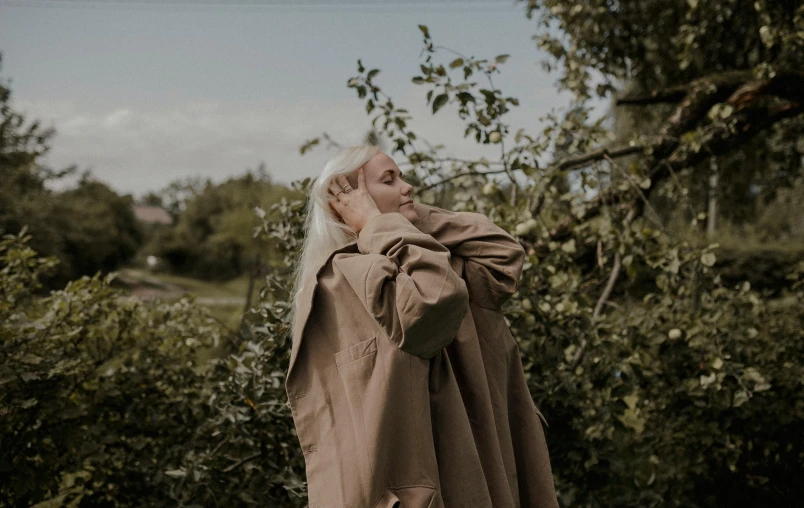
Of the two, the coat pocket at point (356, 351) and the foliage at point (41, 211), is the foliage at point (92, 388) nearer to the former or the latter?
the coat pocket at point (356, 351)

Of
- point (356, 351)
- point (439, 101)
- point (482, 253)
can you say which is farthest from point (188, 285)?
point (356, 351)

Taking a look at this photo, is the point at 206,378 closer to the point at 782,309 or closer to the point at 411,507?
the point at 411,507

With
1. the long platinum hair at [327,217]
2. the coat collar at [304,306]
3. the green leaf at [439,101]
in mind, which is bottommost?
the coat collar at [304,306]

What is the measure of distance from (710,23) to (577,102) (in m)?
1.53

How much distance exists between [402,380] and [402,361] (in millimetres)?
41

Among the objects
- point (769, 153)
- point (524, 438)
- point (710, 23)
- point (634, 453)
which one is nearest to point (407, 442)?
point (524, 438)

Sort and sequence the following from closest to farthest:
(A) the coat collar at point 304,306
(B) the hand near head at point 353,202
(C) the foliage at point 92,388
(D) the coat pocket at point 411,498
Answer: (D) the coat pocket at point 411,498, (A) the coat collar at point 304,306, (B) the hand near head at point 353,202, (C) the foliage at point 92,388

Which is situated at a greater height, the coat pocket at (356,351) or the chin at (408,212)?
the chin at (408,212)

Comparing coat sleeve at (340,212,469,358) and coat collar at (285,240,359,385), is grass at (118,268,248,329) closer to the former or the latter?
coat collar at (285,240,359,385)

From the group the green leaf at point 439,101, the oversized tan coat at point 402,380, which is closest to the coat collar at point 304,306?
the oversized tan coat at point 402,380

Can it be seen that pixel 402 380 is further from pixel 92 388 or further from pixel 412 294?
pixel 92 388

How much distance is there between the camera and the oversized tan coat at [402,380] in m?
1.46

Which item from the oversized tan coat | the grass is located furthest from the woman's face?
the grass

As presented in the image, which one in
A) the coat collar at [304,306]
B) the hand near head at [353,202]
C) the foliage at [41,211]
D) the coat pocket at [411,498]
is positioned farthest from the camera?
the foliage at [41,211]
